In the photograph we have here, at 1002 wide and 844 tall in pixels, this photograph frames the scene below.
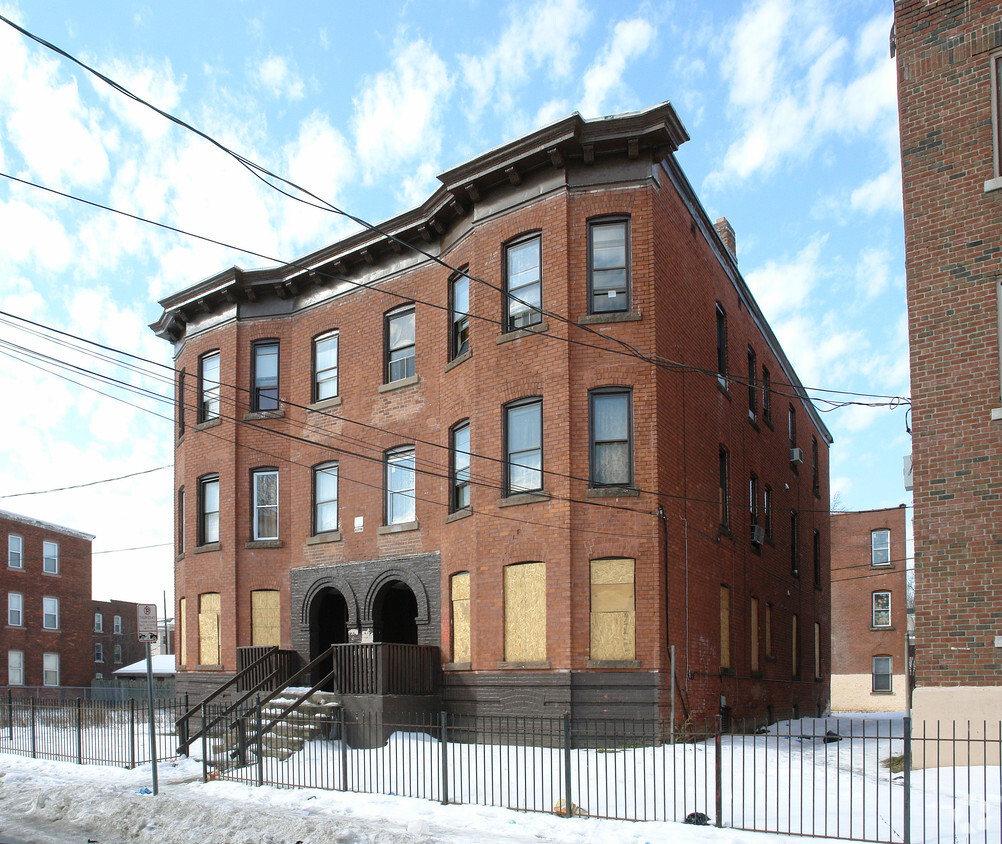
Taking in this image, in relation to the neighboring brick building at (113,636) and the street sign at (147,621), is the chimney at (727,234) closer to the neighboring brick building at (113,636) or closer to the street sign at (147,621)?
the street sign at (147,621)

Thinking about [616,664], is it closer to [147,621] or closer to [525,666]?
[525,666]

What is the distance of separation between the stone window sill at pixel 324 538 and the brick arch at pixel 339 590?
2.85 ft

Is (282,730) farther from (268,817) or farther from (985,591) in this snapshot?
(985,591)

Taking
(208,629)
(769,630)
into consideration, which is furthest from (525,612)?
(769,630)

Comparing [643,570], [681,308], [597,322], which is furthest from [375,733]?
[681,308]

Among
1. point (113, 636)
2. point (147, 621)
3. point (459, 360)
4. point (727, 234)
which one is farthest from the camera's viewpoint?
point (113, 636)

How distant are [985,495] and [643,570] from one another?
242 inches

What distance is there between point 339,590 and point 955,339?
48.7 feet

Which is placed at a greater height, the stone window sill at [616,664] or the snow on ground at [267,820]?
the stone window sill at [616,664]

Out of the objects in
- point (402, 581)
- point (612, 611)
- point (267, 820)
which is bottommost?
point (267, 820)

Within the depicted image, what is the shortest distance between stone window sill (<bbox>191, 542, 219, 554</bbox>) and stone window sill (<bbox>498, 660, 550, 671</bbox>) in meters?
10.2

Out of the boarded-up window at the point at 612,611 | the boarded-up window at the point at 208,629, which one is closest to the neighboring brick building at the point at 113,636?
the boarded-up window at the point at 208,629

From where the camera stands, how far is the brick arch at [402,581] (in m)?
21.8

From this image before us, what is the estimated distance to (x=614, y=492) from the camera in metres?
18.6
